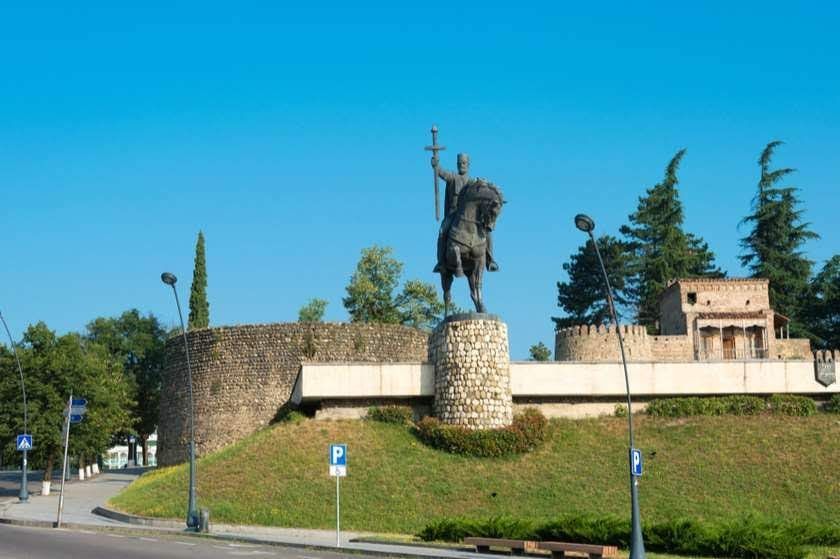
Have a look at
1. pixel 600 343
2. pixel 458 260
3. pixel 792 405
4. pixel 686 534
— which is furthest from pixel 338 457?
pixel 600 343

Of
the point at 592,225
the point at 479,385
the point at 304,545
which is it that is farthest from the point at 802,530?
the point at 479,385

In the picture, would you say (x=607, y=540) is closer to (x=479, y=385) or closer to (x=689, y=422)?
(x=479, y=385)

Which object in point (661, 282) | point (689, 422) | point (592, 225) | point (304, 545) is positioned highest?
point (661, 282)

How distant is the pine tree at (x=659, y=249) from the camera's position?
76438mm

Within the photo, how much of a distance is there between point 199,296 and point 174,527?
1665 inches

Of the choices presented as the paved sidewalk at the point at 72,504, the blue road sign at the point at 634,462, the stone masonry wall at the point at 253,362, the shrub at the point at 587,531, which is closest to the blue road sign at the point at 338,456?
the shrub at the point at 587,531

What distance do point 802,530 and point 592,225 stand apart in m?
8.00

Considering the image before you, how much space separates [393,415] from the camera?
3928 cm

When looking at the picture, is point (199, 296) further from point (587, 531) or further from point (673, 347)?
point (587, 531)

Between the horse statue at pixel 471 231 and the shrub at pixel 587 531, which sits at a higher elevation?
the horse statue at pixel 471 231

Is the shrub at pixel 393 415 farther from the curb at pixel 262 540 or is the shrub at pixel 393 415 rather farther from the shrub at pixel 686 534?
the shrub at pixel 686 534

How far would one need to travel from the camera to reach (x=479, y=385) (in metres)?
37.3

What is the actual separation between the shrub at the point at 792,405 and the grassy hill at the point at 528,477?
52 cm

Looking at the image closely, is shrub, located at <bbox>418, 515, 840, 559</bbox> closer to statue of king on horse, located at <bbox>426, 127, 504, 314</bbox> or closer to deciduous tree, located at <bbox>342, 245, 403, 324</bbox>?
statue of king on horse, located at <bbox>426, 127, 504, 314</bbox>
